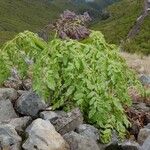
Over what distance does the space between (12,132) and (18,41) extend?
189cm

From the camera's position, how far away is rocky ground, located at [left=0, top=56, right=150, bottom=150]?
23.8ft

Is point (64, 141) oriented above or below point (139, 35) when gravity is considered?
above

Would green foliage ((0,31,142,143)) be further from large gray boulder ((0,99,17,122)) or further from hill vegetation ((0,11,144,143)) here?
large gray boulder ((0,99,17,122))

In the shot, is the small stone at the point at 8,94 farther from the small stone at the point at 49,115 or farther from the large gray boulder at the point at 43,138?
the large gray boulder at the point at 43,138

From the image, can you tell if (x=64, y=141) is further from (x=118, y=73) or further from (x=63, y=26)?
(x=63, y=26)

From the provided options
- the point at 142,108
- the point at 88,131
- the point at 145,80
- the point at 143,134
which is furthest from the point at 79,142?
the point at 145,80

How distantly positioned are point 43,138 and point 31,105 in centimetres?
125

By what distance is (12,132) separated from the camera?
7.42 metres

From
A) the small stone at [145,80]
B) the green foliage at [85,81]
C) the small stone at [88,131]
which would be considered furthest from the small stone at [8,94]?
the small stone at [145,80]

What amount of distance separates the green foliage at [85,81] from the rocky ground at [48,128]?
7.2 inches

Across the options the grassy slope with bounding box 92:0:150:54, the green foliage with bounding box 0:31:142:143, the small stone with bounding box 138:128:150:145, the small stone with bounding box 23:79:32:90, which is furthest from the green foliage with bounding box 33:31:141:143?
the grassy slope with bounding box 92:0:150:54

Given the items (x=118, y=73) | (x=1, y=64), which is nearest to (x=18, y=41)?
(x=1, y=64)

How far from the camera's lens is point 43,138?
23.7 feet

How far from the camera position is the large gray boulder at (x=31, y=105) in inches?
329
